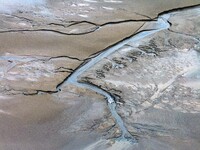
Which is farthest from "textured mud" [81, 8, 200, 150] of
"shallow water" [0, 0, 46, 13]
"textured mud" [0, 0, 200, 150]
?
"shallow water" [0, 0, 46, 13]

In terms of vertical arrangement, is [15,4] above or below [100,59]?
above

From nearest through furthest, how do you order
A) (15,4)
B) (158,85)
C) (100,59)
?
1. (158,85)
2. (100,59)
3. (15,4)

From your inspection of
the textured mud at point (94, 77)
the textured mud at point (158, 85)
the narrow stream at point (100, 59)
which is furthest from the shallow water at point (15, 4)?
the textured mud at point (158, 85)

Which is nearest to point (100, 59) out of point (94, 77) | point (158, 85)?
point (94, 77)

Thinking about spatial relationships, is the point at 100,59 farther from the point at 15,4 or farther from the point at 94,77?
the point at 15,4

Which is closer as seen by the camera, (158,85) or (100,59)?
(158,85)

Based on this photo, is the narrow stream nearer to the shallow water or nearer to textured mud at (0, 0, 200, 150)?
textured mud at (0, 0, 200, 150)

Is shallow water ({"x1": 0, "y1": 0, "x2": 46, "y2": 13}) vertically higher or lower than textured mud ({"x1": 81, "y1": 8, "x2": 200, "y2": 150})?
higher

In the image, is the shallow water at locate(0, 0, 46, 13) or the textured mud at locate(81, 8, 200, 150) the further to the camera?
the shallow water at locate(0, 0, 46, 13)

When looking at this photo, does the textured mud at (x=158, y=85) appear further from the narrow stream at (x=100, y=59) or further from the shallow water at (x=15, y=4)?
the shallow water at (x=15, y=4)
